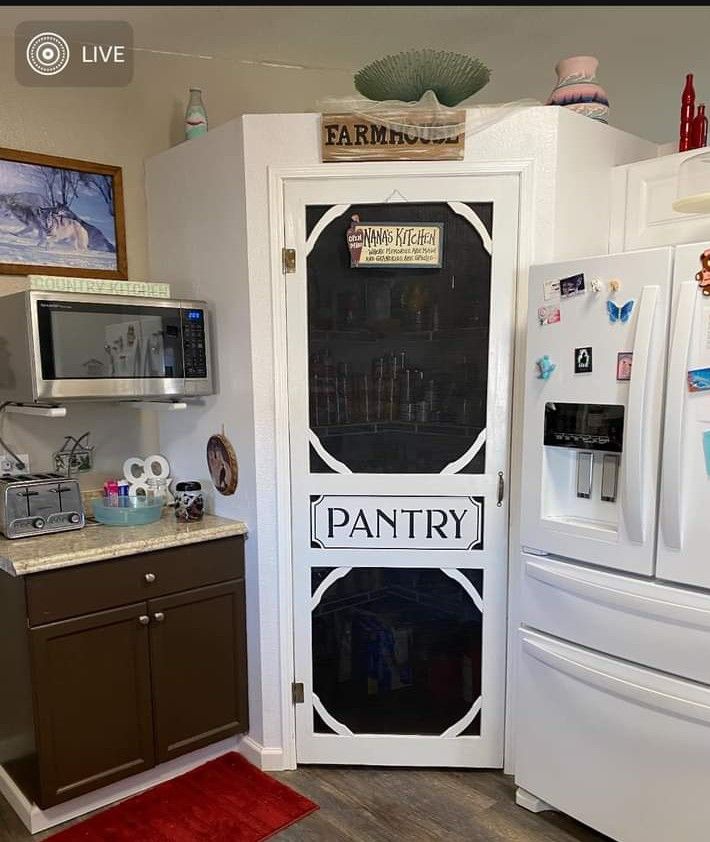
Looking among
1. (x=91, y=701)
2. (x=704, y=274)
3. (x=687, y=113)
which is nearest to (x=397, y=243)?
(x=704, y=274)

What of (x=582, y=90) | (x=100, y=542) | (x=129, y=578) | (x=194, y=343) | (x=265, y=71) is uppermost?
(x=265, y=71)

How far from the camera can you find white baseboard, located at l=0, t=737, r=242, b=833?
7.05 feet

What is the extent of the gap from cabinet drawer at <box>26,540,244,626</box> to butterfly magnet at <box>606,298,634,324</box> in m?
1.51

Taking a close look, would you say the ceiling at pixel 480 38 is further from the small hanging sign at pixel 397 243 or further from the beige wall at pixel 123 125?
the small hanging sign at pixel 397 243

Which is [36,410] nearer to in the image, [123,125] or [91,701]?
[91,701]

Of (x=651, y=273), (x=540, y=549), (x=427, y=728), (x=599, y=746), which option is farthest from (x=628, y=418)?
(x=427, y=728)

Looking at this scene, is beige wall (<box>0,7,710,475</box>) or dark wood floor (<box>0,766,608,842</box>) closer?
dark wood floor (<box>0,766,608,842</box>)

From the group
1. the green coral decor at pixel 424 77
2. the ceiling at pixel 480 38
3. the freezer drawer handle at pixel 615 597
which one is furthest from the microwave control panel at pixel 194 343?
the freezer drawer handle at pixel 615 597

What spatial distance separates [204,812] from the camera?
7.35 ft

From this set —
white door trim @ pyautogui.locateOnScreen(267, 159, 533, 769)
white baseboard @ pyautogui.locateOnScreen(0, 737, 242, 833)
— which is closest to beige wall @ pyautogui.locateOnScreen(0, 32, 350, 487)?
white door trim @ pyautogui.locateOnScreen(267, 159, 533, 769)

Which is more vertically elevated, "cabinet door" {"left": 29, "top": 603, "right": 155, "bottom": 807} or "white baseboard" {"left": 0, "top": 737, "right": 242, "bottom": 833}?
"cabinet door" {"left": 29, "top": 603, "right": 155, "bottom": 807}

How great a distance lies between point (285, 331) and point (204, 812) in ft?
5.52

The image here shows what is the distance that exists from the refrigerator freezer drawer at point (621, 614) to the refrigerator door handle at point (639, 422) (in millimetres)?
170

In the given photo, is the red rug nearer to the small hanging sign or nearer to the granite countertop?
the granite countertop
